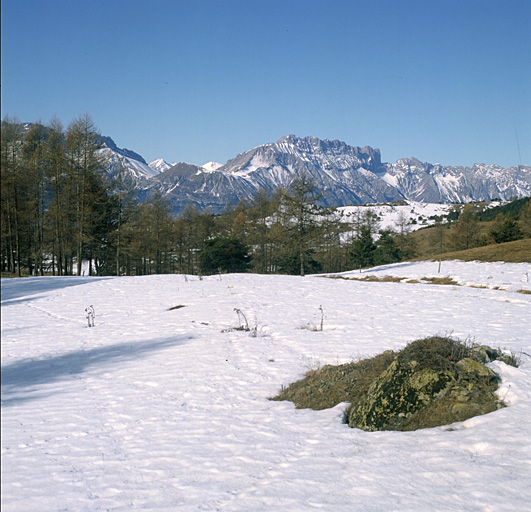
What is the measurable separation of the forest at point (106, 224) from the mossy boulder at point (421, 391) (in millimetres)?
7660

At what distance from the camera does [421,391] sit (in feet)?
18.2

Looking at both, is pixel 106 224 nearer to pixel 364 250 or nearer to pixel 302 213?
pixel 302 213

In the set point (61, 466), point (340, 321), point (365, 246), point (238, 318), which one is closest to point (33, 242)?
point (238, 318)

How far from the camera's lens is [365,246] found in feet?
197

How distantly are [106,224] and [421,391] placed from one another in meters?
31.2

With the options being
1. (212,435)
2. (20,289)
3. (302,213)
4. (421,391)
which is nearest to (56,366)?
(20,289)

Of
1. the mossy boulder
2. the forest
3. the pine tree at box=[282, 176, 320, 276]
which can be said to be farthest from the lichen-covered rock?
the pine tree at box=[282, 176, 320, 276]

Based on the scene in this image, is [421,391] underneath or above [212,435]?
above

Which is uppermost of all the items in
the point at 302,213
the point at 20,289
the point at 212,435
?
the point at 302,213

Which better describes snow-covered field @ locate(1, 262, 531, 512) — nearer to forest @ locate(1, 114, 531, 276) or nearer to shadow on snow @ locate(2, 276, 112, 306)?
shadow on snow @ locate(2, 276, 112, 306)

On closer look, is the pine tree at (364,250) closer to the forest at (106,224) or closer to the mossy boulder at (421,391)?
the forest at (106,224)

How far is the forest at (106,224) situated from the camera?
2509cm

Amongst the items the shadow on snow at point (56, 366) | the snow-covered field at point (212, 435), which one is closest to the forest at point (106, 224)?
the shadow on snow at point (56, 366)

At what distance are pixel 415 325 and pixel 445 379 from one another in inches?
267
